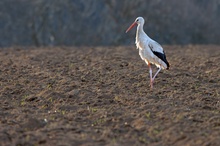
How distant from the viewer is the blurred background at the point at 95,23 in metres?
37.1

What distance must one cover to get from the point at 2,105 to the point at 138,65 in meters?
6.64

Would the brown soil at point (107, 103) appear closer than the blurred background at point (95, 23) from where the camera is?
Yes

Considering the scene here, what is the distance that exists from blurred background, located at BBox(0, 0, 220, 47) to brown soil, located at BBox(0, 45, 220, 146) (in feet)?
56.9

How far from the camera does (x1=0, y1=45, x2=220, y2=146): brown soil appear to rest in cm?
998

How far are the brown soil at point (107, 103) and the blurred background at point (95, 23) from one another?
17.3 meters

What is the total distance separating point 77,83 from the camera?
15.0m

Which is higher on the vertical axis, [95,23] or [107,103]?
[95,23]

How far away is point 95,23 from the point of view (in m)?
38.2

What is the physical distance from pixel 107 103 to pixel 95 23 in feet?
84.4

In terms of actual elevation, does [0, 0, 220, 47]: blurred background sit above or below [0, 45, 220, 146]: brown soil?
above

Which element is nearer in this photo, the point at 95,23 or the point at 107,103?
the point at 107,103

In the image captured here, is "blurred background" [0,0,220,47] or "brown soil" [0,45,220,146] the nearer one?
"brown soil" [0,45,220,146]

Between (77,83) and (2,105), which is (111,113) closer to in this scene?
(2,105)

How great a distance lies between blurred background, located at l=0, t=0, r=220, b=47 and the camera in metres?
37.1
